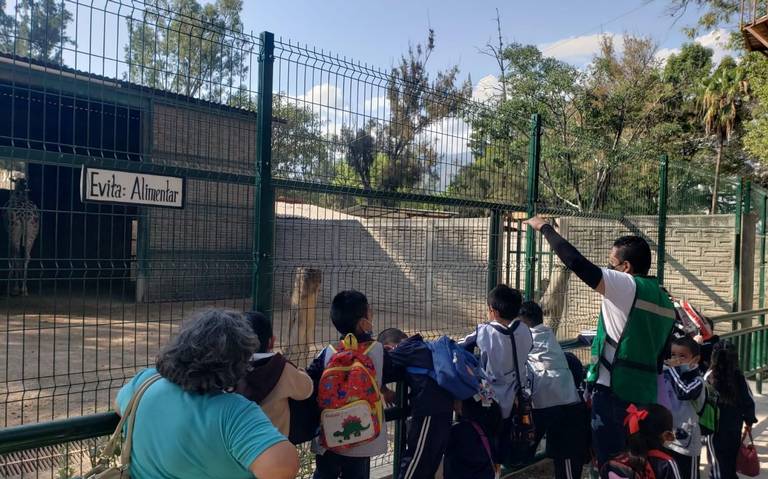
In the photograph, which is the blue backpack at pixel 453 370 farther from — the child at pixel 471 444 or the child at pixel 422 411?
the child at pixel 471 444

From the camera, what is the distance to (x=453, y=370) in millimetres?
3129

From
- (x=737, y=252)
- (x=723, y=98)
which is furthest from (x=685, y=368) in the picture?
(x=723, y=98)

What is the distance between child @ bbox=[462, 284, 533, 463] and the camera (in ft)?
11.6

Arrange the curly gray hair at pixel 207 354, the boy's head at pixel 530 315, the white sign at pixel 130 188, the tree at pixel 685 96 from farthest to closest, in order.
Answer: the tree at pixel 685 96
the boy's head at pixel 530 315
the white sign at pixel 130 188
the curly gray hair at pixel 207 354

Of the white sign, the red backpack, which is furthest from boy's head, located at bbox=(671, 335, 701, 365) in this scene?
the white sign

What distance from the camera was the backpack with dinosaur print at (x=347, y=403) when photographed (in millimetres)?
2738

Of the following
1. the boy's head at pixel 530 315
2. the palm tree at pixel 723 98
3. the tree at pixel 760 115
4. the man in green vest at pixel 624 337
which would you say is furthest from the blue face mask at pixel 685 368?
the palm tree at pixel 723 98

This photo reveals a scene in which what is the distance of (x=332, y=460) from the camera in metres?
2.98

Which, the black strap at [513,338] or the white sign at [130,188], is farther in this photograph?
the black strap at [513,338]

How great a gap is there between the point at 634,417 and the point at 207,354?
235 centimetres

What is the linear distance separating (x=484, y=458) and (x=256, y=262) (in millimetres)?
1711

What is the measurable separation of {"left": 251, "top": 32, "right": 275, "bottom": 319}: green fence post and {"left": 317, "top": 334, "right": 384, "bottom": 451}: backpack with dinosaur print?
2.65 ft

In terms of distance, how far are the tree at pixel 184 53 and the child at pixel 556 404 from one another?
7.74ft

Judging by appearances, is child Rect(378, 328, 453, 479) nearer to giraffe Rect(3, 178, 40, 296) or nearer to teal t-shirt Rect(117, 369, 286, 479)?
teal t-shirt Rect(117, 369, 286, 479)
